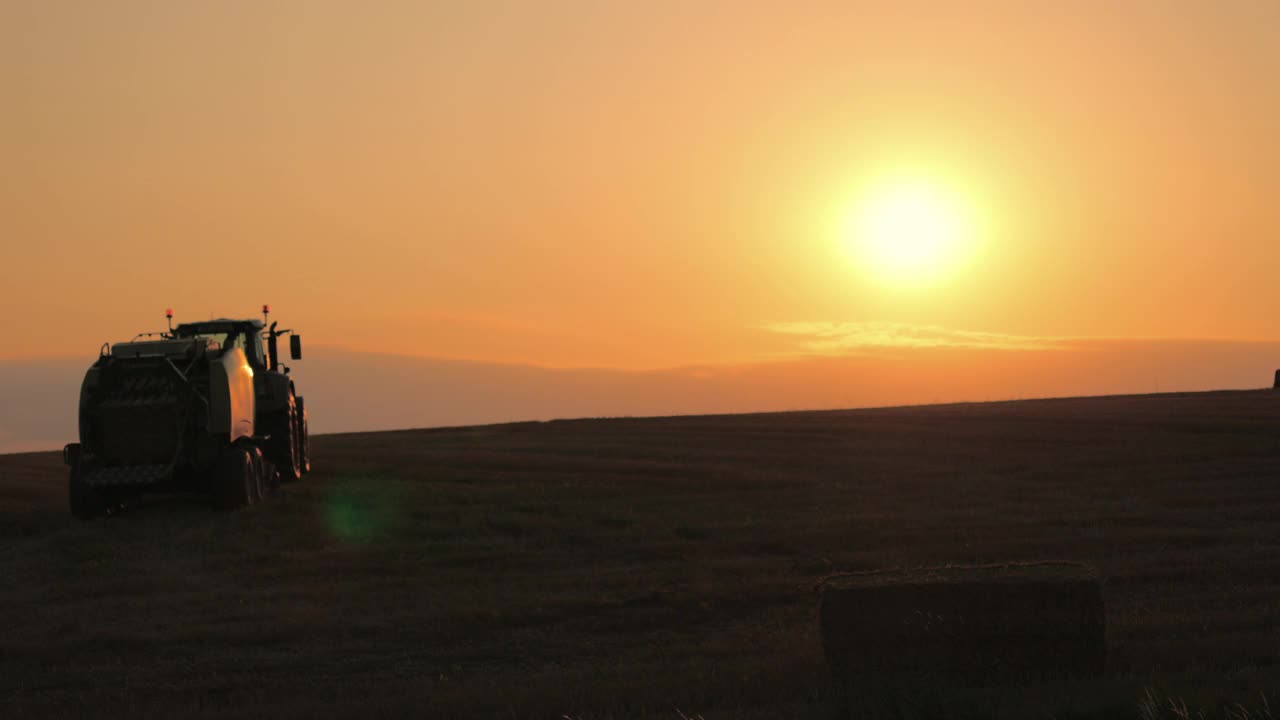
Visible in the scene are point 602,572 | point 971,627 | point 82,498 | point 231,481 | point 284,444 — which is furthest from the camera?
point 284,444

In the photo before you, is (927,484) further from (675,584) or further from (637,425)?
(637,425)

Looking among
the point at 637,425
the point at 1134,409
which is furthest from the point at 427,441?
the point at 1134,409

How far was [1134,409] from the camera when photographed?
40406mm

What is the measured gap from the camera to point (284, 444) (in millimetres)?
25969

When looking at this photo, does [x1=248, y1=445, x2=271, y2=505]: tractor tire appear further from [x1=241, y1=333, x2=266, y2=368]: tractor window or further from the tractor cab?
[x1=241, y1=333, x2=266, y2=368]: tractor window

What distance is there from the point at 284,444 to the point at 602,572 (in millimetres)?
11427

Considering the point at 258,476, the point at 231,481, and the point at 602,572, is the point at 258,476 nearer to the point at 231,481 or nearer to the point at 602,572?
the point at 231,481

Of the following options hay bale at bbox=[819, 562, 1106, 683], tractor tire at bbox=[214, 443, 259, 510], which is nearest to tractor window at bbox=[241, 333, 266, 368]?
tractor tire at bbox=[214, 443, 259, 510]

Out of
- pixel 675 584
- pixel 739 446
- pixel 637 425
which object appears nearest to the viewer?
pixel 675 584

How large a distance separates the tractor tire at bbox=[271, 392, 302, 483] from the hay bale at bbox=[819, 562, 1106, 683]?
17.9 m

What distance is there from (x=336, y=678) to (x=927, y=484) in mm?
14274

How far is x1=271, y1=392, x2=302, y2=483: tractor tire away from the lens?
25.9 metres

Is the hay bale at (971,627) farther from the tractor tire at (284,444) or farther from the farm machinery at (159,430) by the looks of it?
the tractor tire at (284,444)

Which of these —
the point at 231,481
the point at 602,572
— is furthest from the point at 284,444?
the point at 602,572
